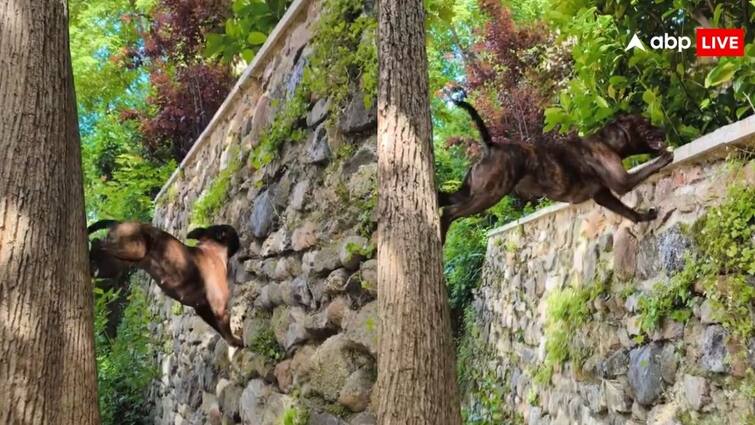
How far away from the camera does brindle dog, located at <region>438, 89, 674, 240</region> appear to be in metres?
2.94

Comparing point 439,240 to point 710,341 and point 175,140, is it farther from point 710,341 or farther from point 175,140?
point 175,140

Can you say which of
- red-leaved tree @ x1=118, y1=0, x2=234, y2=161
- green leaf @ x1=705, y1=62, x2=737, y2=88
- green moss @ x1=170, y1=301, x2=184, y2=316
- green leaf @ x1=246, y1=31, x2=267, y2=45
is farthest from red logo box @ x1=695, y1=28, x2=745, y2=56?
red-leaved tree @ x1=118, y1=0, x2=234, y2=161

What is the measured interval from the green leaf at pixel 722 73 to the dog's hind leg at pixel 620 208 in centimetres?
62

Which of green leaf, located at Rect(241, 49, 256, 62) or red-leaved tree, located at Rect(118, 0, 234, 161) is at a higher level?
red-leaved tree, located at Rect(118, 0, 234, 161)

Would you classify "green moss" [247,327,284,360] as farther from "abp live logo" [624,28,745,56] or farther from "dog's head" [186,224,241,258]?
"abp live logo" [624,28,745,56]

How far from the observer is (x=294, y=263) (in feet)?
11.1

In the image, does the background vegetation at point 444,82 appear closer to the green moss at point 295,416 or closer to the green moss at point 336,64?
the green moss at point 336,64

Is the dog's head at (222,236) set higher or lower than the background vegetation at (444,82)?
lower

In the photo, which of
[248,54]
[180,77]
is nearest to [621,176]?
[248,54]

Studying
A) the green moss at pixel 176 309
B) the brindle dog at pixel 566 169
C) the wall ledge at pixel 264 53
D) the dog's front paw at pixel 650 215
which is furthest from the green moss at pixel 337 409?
the green moss at pixel 176 309

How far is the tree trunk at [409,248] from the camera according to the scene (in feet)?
6.89

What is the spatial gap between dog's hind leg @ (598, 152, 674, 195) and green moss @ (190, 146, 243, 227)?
7.89 ft

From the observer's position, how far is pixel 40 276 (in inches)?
87.2

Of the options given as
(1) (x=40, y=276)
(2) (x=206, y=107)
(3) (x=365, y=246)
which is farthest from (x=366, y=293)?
(2) (x=206, y=107)
